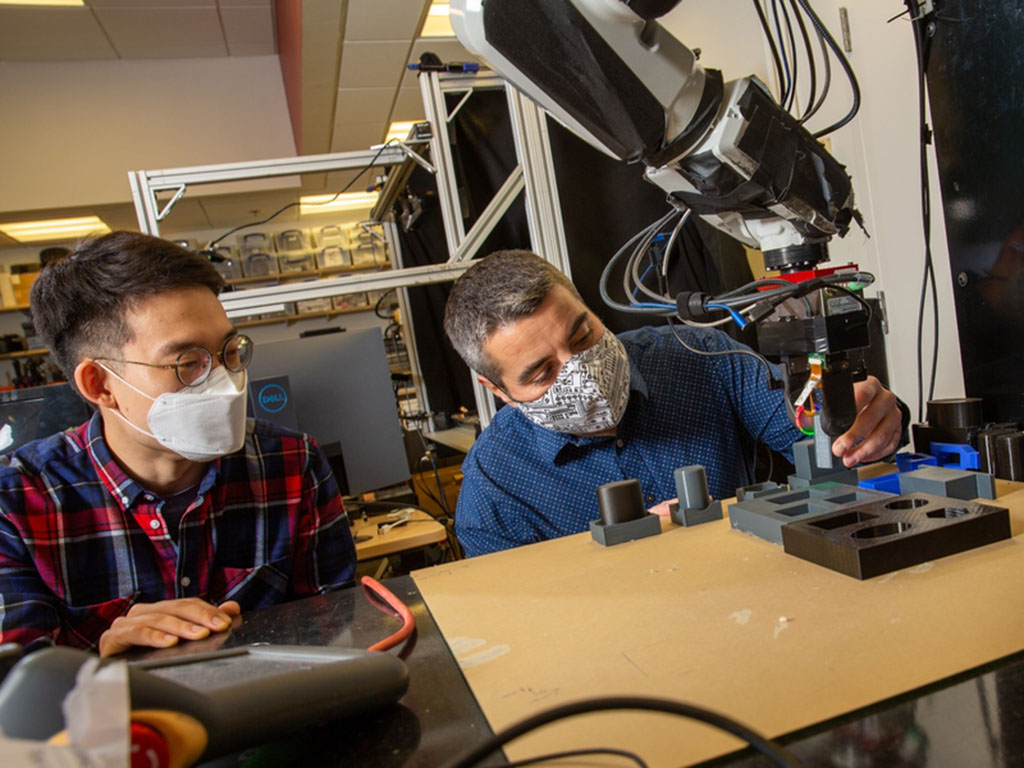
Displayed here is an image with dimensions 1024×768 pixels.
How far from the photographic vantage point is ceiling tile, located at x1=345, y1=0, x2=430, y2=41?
3.31m

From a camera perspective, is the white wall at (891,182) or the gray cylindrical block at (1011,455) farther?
the white wall at (891,182)

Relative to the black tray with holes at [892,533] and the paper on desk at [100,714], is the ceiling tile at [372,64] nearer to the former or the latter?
the black tray with holes at [892,533]

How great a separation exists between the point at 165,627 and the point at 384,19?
3.53 metres

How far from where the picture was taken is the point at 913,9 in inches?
41.1

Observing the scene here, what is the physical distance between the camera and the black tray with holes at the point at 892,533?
0.51m

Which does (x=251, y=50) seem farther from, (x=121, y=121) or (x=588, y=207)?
(x=588, y=207)

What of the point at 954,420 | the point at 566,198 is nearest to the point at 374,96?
the point at 566,198

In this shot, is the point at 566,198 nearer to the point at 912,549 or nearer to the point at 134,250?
the point at 134,250

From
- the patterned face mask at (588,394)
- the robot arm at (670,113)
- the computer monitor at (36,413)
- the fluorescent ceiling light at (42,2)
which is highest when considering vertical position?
the fluorescent ceiling light at (42,2)

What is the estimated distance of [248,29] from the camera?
459 centimetres

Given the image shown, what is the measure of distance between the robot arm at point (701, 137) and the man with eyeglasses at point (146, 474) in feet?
2.33

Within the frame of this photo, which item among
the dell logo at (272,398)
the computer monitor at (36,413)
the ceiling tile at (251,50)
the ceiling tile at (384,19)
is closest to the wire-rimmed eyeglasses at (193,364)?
the computer monitor at (36,413)

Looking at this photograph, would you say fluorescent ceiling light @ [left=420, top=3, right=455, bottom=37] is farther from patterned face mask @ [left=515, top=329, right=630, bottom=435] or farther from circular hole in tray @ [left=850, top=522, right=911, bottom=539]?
circular hole in tray @ [left=850, top=522, right=911, bottom=539]

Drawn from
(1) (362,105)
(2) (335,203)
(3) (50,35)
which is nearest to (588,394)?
(1) (362,105)
